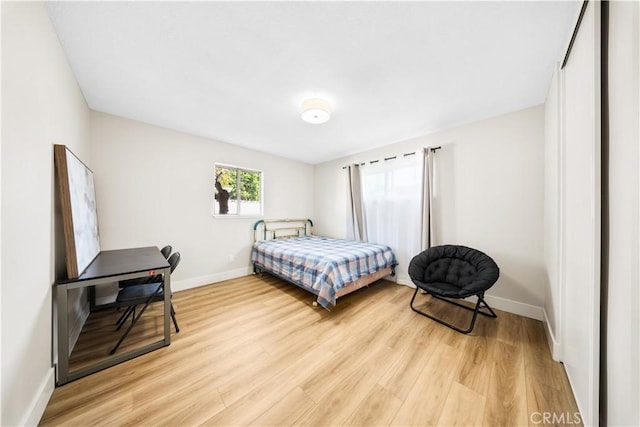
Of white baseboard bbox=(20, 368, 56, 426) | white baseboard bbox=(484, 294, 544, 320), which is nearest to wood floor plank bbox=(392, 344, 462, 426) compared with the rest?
white baseboard bbox=(484, 294, 544, 320)

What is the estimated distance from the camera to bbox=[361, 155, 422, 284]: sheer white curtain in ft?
10.3

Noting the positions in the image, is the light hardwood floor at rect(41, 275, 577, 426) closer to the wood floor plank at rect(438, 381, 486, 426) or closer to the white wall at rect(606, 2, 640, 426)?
the wood floor plank at rect(438, 381, 486, 426)

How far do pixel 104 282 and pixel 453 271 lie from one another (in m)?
3.34

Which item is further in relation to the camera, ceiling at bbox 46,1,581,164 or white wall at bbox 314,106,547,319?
white wall at bbox 314,106,547,319

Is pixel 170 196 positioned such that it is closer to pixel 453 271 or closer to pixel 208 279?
pixel 208 279

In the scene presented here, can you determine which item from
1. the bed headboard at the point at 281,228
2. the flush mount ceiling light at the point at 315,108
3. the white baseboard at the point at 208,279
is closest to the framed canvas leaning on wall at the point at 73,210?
the white baseboard at the point at 208,279

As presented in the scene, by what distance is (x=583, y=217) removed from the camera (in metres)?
1.14

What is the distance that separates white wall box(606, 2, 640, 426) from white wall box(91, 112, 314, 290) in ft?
12.8

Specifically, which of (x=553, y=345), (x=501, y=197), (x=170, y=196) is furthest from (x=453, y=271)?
(x=170, y=196)

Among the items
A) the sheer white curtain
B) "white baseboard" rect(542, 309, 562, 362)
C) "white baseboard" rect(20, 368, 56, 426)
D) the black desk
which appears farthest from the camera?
the sheer white curtain

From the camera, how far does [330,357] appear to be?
165cm

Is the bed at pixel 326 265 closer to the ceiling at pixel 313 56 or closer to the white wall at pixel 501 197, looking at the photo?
the white wall at pixel 501 197

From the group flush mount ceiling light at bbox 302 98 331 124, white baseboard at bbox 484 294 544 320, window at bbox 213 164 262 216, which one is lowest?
white baseboard at bbox 484 294 544 320

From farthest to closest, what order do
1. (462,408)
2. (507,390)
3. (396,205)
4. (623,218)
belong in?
(396,205)
(507,390)
(462,408)
(623,218)
